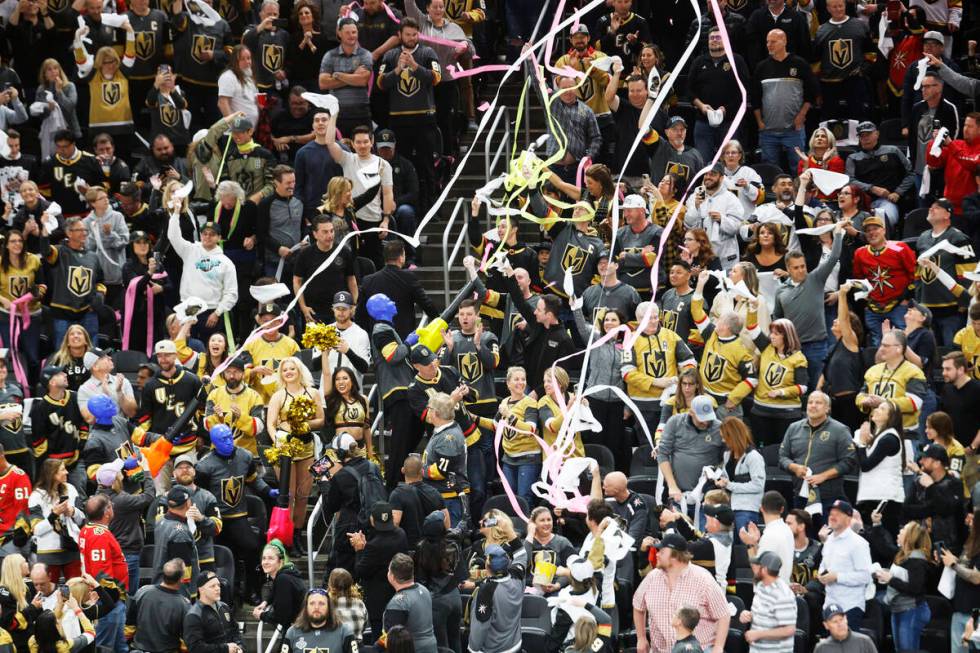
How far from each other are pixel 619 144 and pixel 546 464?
4.97 metres

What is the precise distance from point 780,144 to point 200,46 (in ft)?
19.3

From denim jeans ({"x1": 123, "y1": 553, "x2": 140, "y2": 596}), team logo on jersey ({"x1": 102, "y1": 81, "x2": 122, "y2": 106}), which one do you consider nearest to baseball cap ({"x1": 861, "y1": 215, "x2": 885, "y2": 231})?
denim jeans ({"x1": 123, "y1": 553, "x2": 140, "y2": 596})

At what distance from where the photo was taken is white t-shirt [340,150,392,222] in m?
15.6

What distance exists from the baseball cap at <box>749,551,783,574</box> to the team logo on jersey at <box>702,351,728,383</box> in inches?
98.9

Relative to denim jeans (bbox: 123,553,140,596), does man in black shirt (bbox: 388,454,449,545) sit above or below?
above

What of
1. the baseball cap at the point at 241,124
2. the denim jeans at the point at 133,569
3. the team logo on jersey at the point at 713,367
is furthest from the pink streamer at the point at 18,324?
the team logo on jersey at the point at 713,367

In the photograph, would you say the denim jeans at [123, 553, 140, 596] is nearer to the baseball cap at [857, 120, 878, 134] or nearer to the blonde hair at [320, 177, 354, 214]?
the blonde hair at [320, 177, 354, 214]

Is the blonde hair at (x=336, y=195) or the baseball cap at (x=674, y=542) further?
the blonde hair at (x=336, y=195)

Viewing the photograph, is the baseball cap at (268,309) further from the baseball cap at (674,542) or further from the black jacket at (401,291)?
the baseball cap at (674,542)

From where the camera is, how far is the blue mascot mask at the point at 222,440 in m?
13.0

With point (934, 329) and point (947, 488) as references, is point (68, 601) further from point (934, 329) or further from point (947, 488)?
point (934, 329)

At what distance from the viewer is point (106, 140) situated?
16.8 metres

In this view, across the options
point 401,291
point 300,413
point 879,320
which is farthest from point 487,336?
point 879,320

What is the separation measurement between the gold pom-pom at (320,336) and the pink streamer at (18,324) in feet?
10.9
